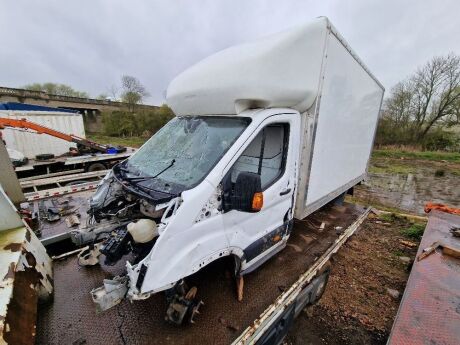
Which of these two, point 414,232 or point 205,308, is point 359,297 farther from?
point 414,232

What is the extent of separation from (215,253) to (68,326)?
1.32 m

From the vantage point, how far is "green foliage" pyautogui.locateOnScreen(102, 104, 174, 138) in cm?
2845

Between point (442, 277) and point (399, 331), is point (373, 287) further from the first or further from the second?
point (399, 331)

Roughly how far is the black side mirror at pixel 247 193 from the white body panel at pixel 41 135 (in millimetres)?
10037

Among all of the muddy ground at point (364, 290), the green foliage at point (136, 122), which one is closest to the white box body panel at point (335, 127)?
the muddy ground at point (364, 290)

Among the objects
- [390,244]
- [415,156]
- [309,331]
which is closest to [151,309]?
[309,331]

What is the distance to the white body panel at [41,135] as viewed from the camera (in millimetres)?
8414

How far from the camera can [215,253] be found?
201cm

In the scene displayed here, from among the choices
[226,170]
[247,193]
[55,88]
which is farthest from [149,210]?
[55,88]

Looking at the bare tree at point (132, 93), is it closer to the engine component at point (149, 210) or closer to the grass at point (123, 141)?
the grass at point (123, 141)

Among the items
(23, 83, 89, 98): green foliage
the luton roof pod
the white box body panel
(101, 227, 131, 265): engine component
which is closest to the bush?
the white box body panel

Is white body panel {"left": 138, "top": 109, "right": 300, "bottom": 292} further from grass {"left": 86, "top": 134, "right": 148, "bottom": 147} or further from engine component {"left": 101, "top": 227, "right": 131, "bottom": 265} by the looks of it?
grass {"left": 86, "top": 134, "right": 148, "bottom": 147}

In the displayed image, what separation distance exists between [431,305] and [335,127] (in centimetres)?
234

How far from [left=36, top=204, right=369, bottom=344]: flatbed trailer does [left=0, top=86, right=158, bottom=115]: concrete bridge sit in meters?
31.8
